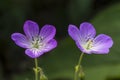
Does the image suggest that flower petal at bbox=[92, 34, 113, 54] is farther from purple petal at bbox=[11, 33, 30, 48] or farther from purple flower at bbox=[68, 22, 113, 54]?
purple petal at bbox=[11, 33, 30, 48]

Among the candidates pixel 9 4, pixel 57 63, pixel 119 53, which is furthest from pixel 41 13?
pixel 119 53

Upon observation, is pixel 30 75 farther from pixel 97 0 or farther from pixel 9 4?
pixel 97 0

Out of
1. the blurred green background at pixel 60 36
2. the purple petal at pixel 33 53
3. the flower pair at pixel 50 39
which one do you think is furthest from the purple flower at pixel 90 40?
the blurred green background at pixel 60 36

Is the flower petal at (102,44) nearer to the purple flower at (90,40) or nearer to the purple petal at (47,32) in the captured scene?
the purple flower at (90,40)

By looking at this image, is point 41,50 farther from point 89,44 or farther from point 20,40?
point 89,44

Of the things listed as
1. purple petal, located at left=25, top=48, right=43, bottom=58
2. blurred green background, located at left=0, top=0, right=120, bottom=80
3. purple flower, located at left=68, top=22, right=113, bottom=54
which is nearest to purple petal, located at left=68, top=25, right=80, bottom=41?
purple flower, located at left=68, top=22, right=113, bottom=54

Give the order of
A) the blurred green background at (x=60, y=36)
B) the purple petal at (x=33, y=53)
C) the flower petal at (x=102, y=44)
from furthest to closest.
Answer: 1. the blurred green background at (x=60, y=36)
2. the flower petal at (x=102, y=44)
3. the purple petal at (x=33, y=53)

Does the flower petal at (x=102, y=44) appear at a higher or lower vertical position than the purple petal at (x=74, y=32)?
lower
